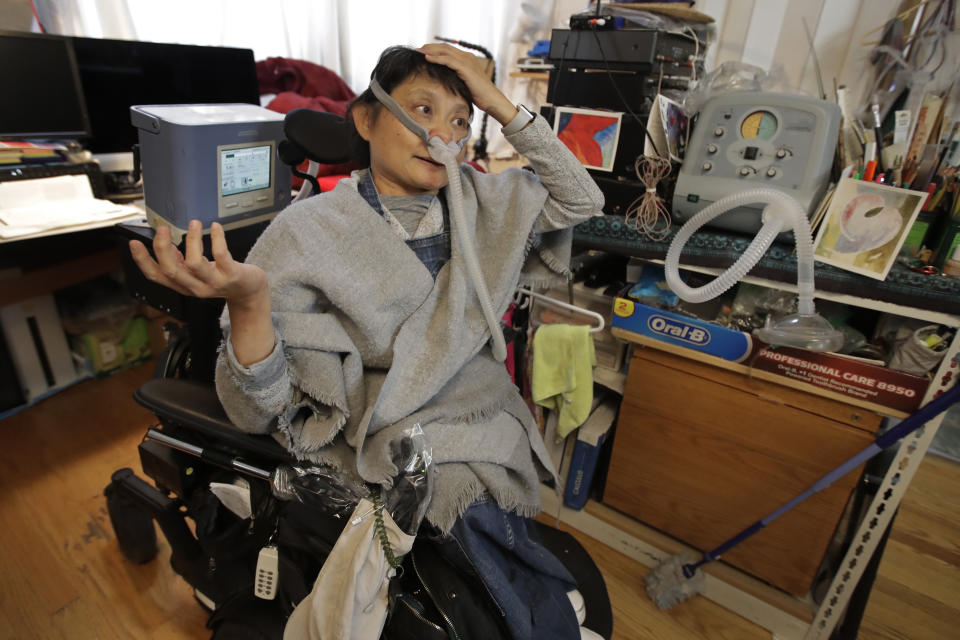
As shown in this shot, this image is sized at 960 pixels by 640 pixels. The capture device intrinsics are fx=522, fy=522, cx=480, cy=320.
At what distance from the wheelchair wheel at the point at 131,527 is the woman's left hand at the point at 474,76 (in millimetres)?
1215

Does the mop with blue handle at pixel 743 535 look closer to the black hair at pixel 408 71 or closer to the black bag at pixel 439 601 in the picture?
the black bag at pixel 439 601

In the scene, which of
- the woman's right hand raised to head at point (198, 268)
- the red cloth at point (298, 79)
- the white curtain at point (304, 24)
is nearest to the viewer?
the woman's right hand raised to head at point (198, 268)

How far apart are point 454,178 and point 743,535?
1075 millimetres

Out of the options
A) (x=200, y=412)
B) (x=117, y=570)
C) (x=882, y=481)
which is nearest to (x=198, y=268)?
(x=200, y=412)

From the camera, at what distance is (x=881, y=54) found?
144cm

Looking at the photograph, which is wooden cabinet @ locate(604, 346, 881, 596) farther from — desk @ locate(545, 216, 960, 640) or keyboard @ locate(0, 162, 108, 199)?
keyboard @ locate(0, 162, 108, 199)

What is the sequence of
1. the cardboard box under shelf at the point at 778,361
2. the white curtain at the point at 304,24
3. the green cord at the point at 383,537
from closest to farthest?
the green cord at the point at 383,537 → the cardboard box under shelf at the point at 778,361 → the white curtain at the point at 304,24

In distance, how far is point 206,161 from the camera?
4.00 ft

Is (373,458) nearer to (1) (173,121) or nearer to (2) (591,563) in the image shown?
(2) (591,563)

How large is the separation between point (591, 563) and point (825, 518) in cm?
55

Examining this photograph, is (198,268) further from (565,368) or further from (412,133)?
(565,368)

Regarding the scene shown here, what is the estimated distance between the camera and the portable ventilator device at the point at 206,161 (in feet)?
3.92

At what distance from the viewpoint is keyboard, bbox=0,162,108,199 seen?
4.98 ft

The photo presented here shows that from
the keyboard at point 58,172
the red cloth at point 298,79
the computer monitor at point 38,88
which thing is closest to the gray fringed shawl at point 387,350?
the keyboard at point 58,172
